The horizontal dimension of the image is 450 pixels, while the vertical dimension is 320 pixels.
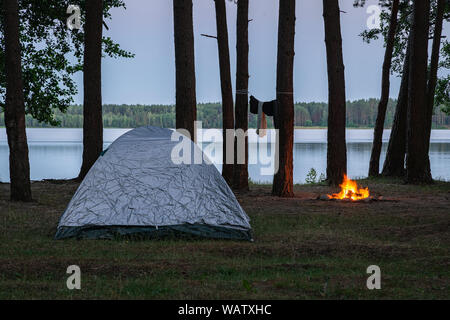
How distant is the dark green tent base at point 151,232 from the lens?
887 cm

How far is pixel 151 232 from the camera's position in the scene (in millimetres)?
8883

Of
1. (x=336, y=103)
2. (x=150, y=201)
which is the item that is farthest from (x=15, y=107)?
(x=336, y=103)

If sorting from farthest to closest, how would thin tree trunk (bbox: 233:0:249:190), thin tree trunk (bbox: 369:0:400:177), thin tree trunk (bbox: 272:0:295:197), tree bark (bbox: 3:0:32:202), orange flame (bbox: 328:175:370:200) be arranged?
thin tree trunk (bbox: 369:0:400:177) < thin tree trunk (bbox: 233:0:249:190) < thin tree trunk (bbox: 272:0:295:197) < orange flame (bbox: 328:175:370:200) < tree bark (bbox: 3:0:32:202)

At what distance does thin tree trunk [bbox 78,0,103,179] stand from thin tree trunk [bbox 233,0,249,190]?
378 centimetres

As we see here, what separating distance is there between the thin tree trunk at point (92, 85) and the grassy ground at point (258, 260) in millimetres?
4833

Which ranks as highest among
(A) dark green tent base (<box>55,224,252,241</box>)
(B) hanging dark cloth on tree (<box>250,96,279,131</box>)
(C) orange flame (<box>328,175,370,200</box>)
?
(B) hanging dark cloth on tree (<box>250,96,279,131</box>)

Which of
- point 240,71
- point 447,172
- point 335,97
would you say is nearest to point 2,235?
point 240,71

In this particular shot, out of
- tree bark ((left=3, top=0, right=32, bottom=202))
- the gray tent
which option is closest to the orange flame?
the gray tent

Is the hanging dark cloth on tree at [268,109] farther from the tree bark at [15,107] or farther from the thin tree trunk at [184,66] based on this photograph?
the tree bark at [15,107]

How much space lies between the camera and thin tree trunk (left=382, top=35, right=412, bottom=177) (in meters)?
20.8

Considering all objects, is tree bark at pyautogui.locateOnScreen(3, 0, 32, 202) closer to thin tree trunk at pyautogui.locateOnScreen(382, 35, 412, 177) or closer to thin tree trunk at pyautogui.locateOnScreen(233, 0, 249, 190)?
thin tree trunk at pyautogui.locateOnScreen(233, 0, 249, 190)

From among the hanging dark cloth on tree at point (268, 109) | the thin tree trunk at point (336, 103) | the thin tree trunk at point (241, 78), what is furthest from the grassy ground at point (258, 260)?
the thin tree trunk at point (336, 103)

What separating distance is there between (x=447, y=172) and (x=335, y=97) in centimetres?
2009

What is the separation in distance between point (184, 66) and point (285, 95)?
2567 millimetres
